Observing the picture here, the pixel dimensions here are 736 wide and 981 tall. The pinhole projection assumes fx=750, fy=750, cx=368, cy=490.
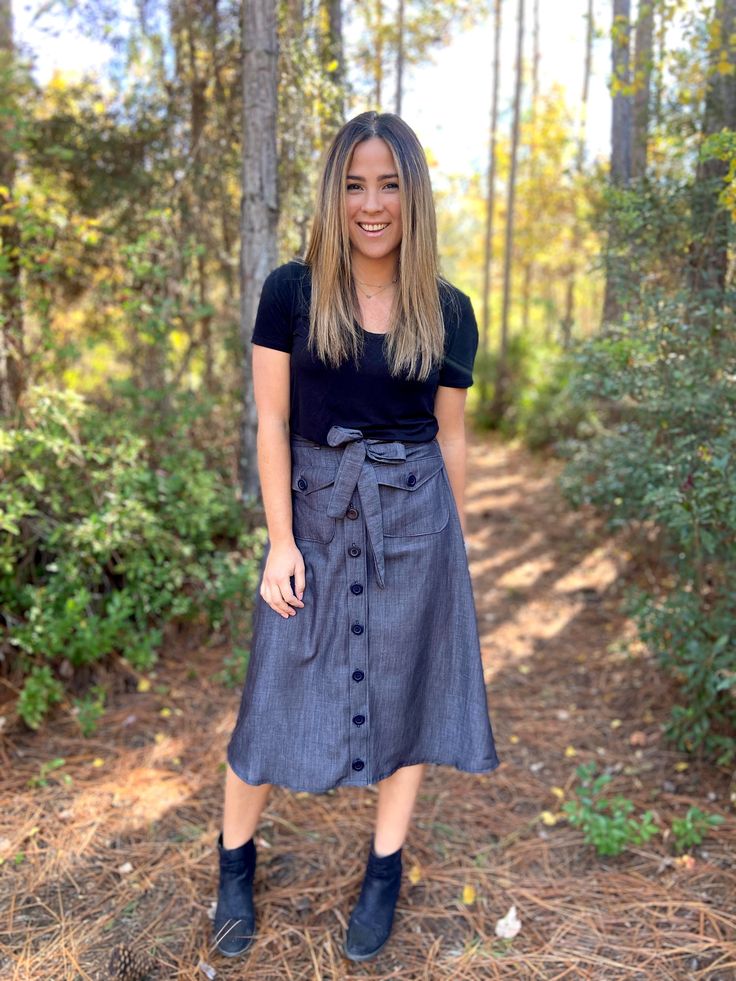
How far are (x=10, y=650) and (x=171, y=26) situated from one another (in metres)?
2.84

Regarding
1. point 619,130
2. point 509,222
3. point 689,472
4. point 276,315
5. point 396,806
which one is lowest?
point 396,806

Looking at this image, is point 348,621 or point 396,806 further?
point 396,806

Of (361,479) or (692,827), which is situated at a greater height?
(361,479)

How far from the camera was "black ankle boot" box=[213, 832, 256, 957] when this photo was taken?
1.80 meters

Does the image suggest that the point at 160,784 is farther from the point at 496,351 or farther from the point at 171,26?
the point at 496,351

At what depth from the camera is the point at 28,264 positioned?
2.67 m

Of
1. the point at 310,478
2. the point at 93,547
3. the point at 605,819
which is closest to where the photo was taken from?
the point at 310,478

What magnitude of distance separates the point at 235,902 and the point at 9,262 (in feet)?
7.61

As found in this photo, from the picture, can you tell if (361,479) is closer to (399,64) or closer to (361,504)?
(361,504)

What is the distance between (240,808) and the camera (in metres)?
1.82

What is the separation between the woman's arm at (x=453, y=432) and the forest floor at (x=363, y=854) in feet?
3.42

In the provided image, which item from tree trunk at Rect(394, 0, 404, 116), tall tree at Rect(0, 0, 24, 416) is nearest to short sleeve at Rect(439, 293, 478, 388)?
tall tree at Rect(0, 0, 24, 416)

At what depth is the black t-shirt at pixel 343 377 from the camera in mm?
1590

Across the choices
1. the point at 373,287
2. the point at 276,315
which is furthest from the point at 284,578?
the point at 373,287
